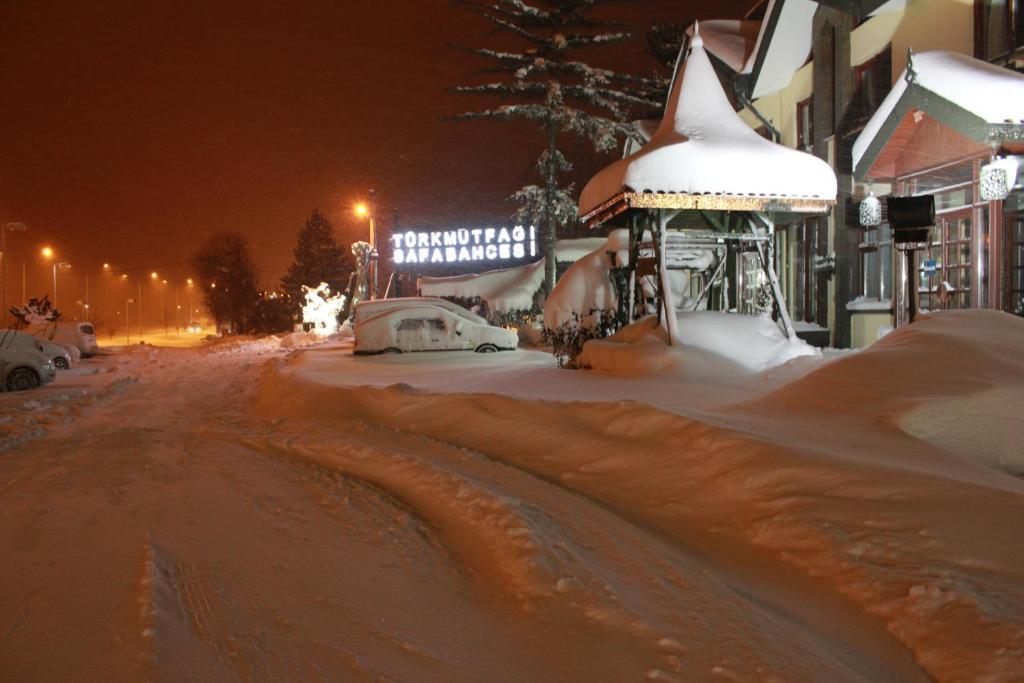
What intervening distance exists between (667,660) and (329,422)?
7386 mm

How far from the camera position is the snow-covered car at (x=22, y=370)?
57.2ft

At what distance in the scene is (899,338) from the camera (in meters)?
8.34

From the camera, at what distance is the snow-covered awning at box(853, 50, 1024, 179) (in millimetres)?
10594

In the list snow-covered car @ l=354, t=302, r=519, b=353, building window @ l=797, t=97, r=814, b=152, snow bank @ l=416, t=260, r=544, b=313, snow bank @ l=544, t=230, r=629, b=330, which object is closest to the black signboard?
snow bank @ l=544, t=230, r=629, b=330

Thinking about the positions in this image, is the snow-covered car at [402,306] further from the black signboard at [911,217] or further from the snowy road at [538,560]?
the snowy road at [538,560]

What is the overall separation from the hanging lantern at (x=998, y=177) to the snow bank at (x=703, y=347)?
3625 millimetres

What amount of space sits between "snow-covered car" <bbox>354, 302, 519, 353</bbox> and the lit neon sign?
860 inches

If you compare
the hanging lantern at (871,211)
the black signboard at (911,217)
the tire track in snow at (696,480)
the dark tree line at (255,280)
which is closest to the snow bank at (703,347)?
the black signboard at (911,217)

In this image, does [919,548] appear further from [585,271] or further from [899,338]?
[585,271]

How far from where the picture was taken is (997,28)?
1273 centimetres

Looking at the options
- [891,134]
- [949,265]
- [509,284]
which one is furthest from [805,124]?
[509,284]

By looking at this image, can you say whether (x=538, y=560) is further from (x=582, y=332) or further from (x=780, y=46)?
(x=780, y=46)

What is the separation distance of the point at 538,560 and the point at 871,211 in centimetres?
1445

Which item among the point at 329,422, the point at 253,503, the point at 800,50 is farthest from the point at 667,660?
the point at 800,50
